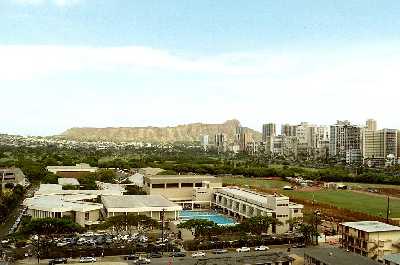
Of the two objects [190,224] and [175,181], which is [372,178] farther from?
[190,224]

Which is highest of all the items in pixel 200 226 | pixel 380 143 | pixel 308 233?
pixel 380 143

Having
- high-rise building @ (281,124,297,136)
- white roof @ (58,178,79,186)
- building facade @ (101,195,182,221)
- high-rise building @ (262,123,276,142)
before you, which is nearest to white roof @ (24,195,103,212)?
building facade @ (101,195,182,221)

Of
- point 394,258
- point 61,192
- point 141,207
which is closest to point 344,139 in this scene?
point 61,192

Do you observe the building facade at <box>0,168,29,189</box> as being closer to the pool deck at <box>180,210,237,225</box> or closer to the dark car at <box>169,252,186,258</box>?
the pool deck at <box>180,210,237,225</box>

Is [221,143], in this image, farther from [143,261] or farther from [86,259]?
[143,261]

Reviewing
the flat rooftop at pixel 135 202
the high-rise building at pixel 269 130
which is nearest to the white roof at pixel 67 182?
the flat rooftop at pixel 135 202

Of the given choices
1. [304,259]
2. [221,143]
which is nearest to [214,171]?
[304,259]
